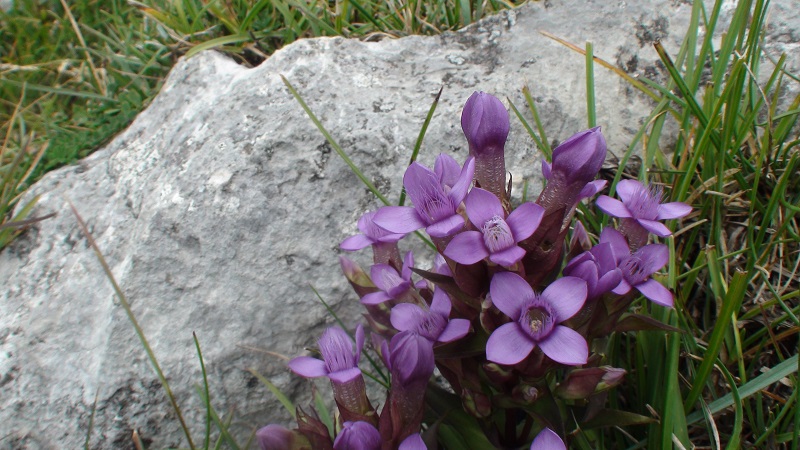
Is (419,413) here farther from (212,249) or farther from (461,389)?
(212,249)

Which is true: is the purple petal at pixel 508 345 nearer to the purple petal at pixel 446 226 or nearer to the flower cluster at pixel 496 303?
the flower cluster at pixel 496 303

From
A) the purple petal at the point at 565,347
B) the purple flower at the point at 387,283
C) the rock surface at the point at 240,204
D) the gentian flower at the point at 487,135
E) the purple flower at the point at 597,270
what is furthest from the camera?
the rock surface at the point at 240,204

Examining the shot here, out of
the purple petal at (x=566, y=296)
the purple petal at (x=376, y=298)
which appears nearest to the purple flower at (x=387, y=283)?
the purple petal at (x=376, y=298)

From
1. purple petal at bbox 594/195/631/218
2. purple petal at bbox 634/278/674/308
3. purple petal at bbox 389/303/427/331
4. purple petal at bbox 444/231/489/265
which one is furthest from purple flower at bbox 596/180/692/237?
purple petal at bbox 389/303/427/331

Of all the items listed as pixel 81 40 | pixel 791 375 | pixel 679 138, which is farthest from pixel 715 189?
pixel 81 40

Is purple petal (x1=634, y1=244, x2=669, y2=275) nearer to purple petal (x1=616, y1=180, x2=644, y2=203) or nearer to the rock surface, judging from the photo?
purple petal (x1=616, y1=180, x2=644, y2=203)

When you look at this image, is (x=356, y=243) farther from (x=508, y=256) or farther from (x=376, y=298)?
(x=508, y=256)
